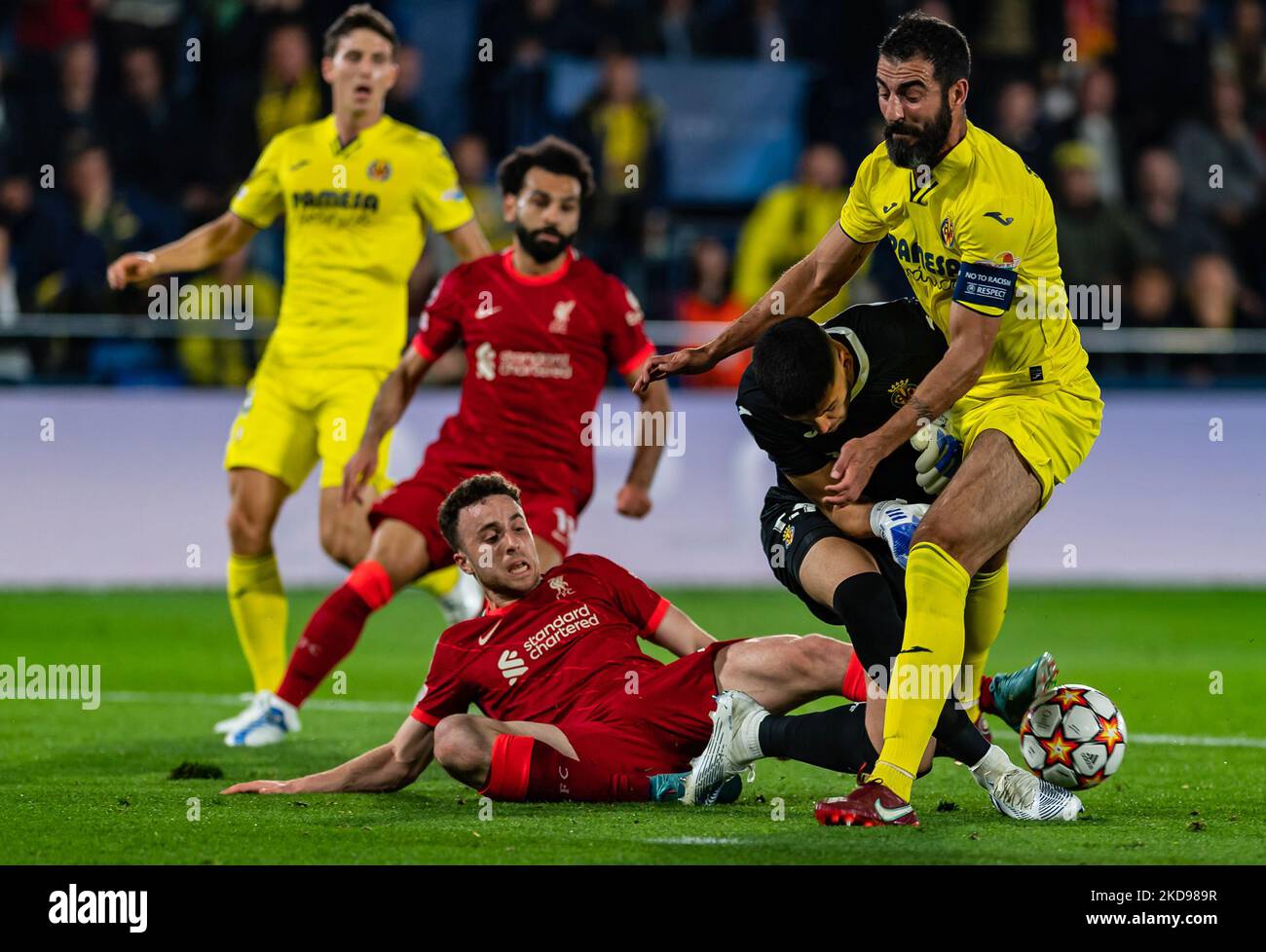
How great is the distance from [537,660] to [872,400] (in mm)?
1388

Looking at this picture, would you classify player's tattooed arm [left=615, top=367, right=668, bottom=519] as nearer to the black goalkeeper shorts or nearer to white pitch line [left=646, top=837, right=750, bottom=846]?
the black goalkeeper shorts

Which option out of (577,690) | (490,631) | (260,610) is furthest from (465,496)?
(260,610)

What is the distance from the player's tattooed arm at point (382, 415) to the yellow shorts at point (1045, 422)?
270cm

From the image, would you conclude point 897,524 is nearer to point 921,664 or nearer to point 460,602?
point 921,664

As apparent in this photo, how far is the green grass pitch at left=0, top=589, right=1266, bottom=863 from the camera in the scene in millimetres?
5254

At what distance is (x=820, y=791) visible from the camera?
264 inches

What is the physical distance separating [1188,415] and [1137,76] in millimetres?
3715

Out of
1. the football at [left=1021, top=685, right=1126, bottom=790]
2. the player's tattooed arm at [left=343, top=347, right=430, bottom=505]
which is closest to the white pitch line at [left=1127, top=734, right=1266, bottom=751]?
the football at [left=1021, top=685, right=1126, bottom=790]

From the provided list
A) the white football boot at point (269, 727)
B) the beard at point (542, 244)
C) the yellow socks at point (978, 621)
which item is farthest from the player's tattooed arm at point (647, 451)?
the yellow socks at point (978, 621)

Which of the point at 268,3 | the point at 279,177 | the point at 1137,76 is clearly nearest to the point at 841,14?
the point at 1137,76

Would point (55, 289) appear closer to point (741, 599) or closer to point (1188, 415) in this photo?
point (741, 599)

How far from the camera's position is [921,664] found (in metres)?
5.61

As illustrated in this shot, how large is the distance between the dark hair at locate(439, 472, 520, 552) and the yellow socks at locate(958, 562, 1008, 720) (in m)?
1.58

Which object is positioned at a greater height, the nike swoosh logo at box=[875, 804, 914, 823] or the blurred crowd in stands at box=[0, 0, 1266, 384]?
the blurred crowd in stands at box=[0, 0, 1266, 384]
